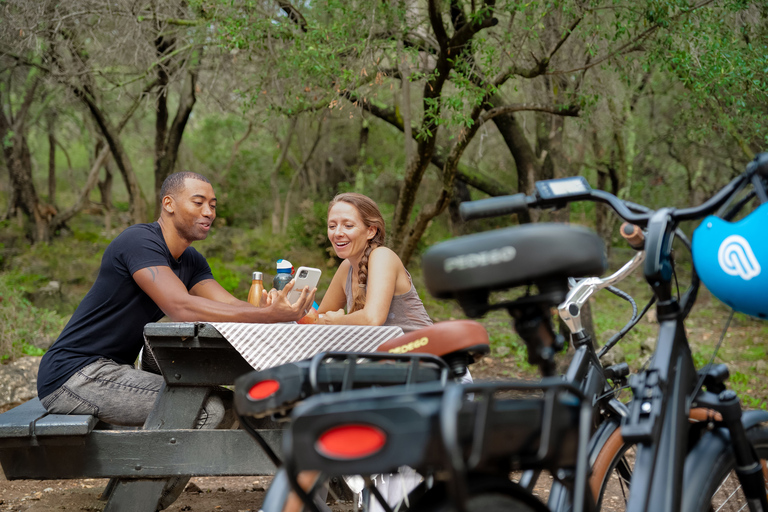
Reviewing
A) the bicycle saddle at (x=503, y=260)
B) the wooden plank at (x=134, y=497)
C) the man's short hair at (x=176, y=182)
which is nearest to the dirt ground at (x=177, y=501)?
the wooden plank at (x=134, y=497)

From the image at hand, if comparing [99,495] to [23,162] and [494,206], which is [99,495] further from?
[23,162]

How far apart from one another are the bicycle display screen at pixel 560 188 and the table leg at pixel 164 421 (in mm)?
1671

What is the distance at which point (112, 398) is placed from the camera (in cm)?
282

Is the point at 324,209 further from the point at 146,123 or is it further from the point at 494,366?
the point at 146,123

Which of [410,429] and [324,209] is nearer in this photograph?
[410,429]

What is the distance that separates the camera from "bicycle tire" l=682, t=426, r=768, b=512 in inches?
65.2

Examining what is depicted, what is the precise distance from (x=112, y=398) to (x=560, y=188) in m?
2.10

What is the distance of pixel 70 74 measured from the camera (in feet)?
28.7

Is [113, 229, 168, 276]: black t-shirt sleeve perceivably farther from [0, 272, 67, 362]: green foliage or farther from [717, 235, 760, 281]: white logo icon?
[0, 272, 67, 362]: green foliage

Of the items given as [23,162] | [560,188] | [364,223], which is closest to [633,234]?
[560,188]

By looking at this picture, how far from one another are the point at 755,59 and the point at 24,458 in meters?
5.77

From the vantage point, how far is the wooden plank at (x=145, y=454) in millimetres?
2578

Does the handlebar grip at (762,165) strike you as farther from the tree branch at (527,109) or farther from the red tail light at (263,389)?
the tree branch at (527,109)

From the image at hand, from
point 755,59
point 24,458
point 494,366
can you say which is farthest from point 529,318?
point 494,366
